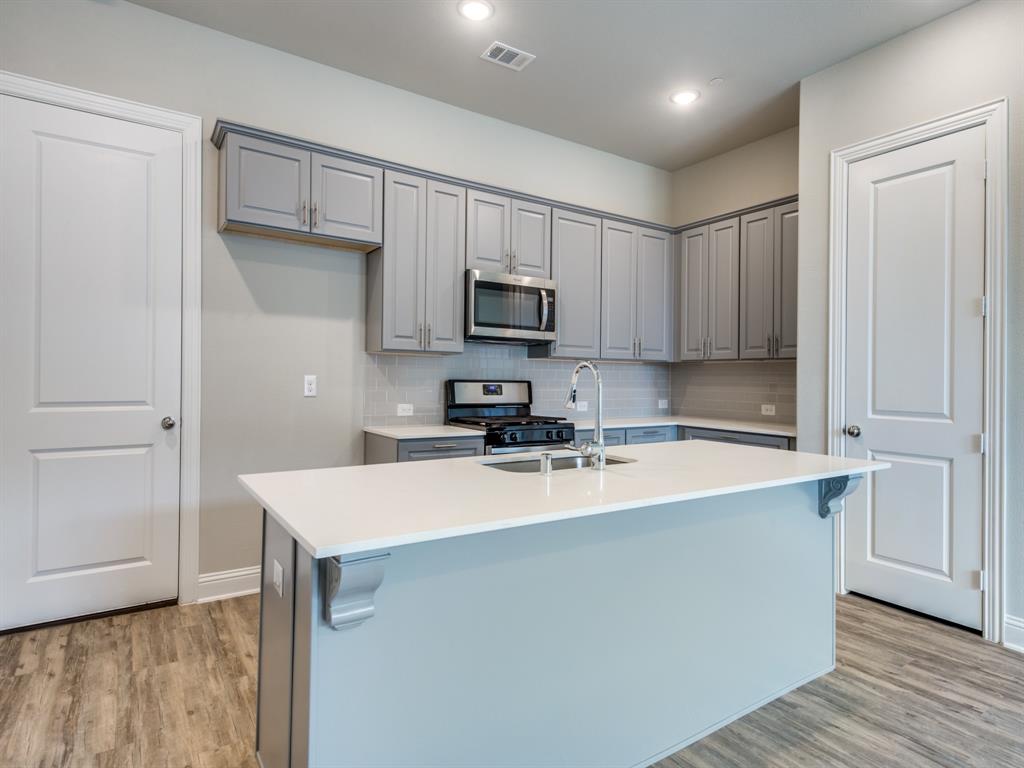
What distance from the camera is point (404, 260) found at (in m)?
3.40

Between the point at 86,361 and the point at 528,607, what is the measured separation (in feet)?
8.15

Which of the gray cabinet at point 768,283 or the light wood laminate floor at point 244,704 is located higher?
the gray cabinet at point 768,283

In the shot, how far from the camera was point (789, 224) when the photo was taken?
Answer: 3.89m

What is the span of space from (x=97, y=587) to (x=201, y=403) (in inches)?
38.5

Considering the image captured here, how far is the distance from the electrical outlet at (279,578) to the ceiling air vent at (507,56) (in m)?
2.86

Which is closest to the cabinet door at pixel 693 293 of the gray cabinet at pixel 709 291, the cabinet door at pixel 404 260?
the gray cabinet at pixel 709 291

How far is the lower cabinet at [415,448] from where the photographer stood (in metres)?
3.11

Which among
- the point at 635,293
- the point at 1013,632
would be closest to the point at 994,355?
the point at 1013,632

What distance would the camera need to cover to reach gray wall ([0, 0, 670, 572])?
9.07 feet

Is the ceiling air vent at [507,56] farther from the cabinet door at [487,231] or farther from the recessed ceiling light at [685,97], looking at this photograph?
the recessed ceiling light at [685,97]

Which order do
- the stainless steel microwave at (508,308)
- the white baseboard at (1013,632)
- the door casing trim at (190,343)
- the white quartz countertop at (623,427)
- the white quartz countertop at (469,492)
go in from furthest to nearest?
the stainless steel microwave at (508,308)
the white quartz countertop at (623,427)
the door casing trim at (190,343)
the white baseboard at (1013,632)
the white quartz countertop at (469,492)

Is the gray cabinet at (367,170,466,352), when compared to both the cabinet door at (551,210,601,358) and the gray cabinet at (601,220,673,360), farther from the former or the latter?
the gray cabinet at (601,220,673,360)

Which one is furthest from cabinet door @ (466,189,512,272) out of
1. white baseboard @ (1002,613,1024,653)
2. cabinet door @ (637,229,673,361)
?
white baseboard @ (1002,613,1024,653)

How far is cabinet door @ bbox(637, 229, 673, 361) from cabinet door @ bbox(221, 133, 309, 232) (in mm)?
2574
